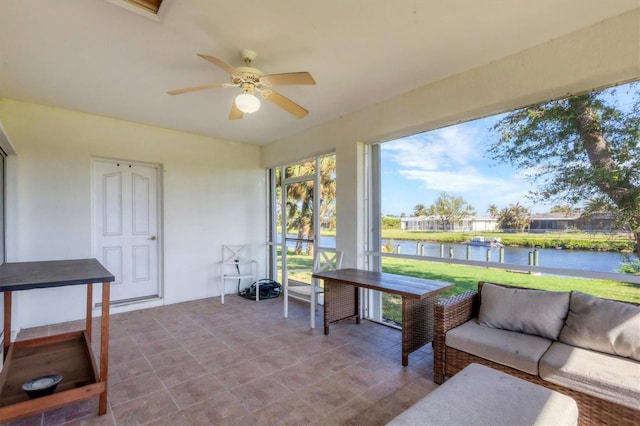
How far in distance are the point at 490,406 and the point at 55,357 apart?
118 inches

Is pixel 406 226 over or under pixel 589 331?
over

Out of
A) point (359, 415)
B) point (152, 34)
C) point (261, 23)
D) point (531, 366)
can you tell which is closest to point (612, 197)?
point (531, 366)

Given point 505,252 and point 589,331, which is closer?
point 589,331

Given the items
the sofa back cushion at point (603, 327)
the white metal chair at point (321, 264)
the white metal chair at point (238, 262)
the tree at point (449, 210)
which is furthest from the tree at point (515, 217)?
the white metal chair at point (238, 262)

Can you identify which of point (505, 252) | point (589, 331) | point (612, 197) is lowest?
point (589, 331)

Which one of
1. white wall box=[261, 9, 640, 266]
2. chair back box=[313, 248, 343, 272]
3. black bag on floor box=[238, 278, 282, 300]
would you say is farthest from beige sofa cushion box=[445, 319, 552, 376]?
black bag on floor box=[238, 278, 282, 300]

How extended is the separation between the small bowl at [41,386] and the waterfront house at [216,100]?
1.45 ft

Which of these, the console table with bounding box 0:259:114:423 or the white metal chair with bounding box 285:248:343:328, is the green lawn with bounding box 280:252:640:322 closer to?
the white metal chair with bounding box 285:248:343:328

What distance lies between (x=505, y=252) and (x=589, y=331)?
34.6 inches

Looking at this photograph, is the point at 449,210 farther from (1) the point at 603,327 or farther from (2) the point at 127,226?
(2) the point at 127,226

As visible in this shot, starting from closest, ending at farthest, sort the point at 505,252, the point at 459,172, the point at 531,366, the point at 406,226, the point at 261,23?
the point at 531,366 → the point at 261,23 → the point at 505,252 → the point at 459,172 → the point at 406,226

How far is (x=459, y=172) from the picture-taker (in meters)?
3.01

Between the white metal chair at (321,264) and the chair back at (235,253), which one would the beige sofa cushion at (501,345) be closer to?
the white metal chair at (321,264)

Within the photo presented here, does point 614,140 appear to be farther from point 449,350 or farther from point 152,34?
point 152,34
